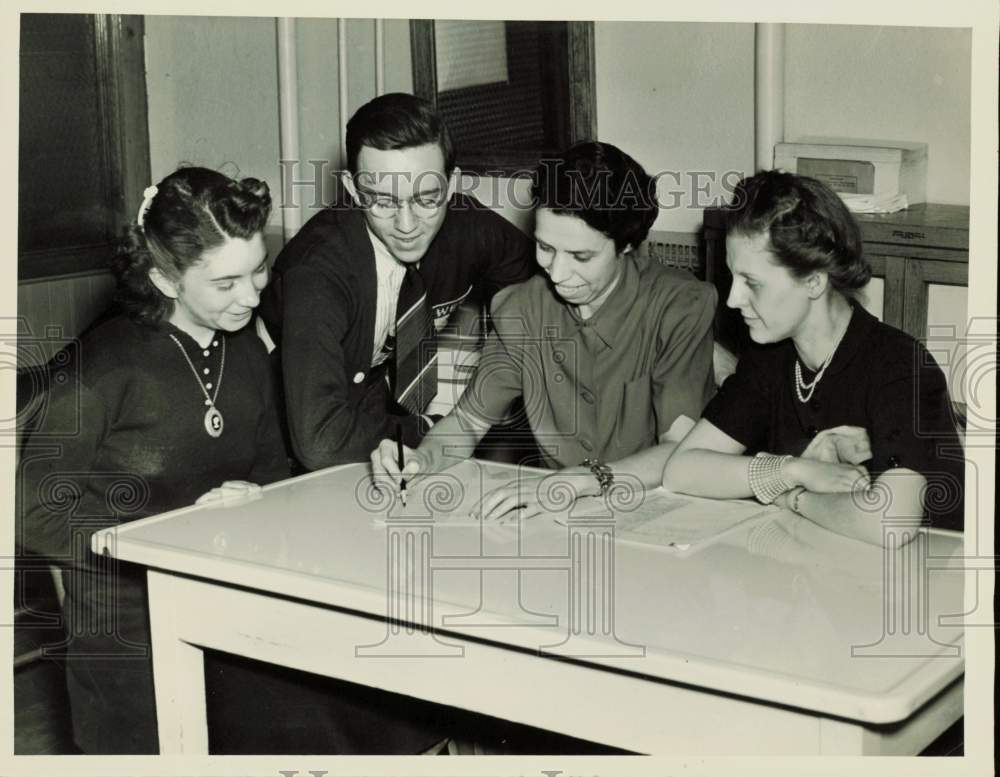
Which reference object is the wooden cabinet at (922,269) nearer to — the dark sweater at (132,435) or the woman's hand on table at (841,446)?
the woman's hand on table at (841,446)

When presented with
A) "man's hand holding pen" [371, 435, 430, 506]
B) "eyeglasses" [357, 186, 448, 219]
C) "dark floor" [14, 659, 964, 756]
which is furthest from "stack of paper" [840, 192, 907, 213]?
"dark floor" [14, 659, 964, 756]

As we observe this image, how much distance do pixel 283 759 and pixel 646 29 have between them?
2099 millimetres

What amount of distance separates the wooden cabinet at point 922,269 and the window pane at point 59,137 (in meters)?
2.52

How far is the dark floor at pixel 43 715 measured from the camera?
257 centimetres

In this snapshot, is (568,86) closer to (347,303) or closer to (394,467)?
(347,303)

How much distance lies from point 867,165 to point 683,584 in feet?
4.80

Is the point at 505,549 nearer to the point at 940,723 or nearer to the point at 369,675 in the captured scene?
the point at 369,675

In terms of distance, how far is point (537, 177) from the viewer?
218cm

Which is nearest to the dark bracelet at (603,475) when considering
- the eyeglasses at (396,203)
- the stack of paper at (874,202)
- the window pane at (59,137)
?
the eyeglasses at (396,203)

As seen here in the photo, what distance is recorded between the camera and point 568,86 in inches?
125

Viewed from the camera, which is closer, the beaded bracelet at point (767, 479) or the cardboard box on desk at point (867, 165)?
the beaded bracelet at point (767, 479)

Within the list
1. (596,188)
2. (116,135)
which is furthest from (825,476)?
(116,135)

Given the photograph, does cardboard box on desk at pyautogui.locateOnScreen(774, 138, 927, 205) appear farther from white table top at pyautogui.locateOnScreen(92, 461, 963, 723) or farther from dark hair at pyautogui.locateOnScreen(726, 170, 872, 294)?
white table top at pyautogui.locateOnScreen(92, 461, 963, 723)

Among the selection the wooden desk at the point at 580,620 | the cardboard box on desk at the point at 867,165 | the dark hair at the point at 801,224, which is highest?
the cardboard box on desk at the point at 867,165
